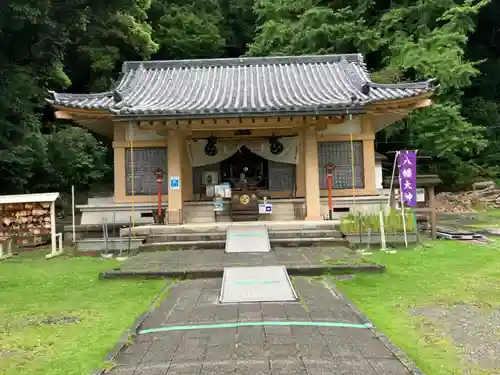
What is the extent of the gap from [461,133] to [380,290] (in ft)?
55.4

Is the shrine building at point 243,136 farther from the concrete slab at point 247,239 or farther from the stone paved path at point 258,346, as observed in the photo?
the stone paved path at point 258,346

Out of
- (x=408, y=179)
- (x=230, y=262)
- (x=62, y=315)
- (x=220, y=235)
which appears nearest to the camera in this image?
(x=62, y=315)

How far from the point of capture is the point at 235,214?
13.1m

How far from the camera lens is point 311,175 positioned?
41.9ft

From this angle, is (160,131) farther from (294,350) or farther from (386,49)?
(386,49)

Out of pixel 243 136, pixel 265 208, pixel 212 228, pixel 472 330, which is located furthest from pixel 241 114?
pixel 472 330

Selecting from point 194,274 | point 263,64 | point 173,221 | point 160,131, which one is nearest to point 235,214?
point 173,221

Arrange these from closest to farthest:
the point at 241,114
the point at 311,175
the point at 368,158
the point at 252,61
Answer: the point at 241,114 < the point at 311,175 < the point at 368,158 < the point at 252,61

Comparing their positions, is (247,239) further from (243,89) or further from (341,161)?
(243,89)

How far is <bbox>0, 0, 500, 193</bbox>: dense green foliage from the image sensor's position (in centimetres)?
1628

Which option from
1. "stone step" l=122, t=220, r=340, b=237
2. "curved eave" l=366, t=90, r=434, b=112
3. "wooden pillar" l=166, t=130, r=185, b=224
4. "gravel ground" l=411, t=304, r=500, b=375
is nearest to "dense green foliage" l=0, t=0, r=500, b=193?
"wooden pillar" l=166, t=130, r=185, b=224

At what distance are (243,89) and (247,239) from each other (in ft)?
21.1

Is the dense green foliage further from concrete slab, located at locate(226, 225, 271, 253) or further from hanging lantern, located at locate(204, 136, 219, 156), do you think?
concrete slab, located at locate(226, 225, 271, 253)

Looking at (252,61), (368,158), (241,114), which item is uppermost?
(252,61)
